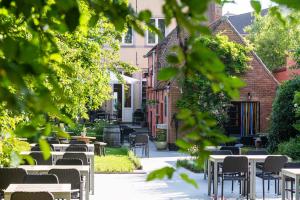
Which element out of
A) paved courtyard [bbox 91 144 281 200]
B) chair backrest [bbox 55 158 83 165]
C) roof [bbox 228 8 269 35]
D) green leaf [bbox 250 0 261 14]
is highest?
roof [bbox 228 8 269 35]

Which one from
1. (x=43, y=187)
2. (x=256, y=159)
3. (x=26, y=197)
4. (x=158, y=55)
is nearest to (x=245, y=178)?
(x=256, y=159)

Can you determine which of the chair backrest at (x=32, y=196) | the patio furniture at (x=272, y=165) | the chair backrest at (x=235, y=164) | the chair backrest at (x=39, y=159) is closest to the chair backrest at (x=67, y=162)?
the chair backrest at (x=39, y=159)

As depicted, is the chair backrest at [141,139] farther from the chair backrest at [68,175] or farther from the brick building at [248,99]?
the chair backrest at [68,175]

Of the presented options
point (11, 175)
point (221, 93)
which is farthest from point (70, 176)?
point (221, 93)

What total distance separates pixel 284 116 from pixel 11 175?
1518 centimetres

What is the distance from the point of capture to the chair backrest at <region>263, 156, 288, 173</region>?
13703mm

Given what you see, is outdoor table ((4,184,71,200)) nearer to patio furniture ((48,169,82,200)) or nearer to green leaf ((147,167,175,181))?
patio furniture ((48,169,82,200))

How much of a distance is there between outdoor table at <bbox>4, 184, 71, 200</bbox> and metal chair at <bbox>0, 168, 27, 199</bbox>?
5.07 ft

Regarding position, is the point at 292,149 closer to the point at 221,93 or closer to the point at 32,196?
the point at 221,93

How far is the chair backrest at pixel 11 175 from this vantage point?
10148 mm

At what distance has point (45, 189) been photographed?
8.23 metres

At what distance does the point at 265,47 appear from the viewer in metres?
42.8

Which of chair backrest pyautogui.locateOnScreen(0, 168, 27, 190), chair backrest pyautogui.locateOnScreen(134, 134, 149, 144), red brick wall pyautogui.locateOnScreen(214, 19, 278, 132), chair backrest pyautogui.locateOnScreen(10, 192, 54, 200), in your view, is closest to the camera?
chair backrest pyautogui.locateOnScreen(10, 192, 54, 200)

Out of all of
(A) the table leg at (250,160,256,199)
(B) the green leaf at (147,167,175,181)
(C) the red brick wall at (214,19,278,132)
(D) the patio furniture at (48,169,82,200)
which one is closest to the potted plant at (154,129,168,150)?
(C) the red brick wall at (214,19,278,132)
